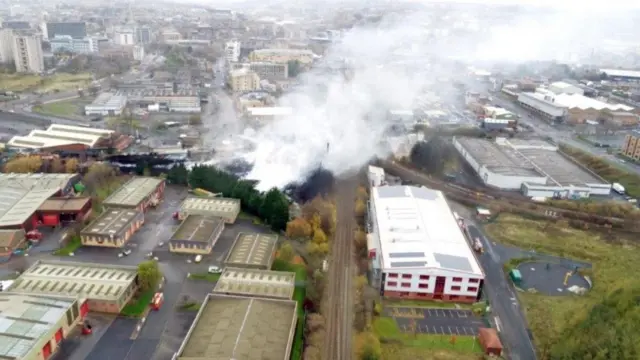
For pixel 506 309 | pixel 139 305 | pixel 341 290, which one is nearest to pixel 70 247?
pixel 139 305

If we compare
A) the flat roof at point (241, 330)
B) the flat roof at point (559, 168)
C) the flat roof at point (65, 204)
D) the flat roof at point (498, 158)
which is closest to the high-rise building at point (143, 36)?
the flat roof at point (498, 158)

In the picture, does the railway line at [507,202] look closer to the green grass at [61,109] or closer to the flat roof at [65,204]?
the flat roof at [65,204]

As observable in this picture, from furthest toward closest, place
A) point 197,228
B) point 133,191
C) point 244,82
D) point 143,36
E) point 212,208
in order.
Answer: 1. point 143,36
2. point 244,82
3. point 133,191
4. point 212,208
5. point 197,228

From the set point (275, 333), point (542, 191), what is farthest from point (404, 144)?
point (275, 333)

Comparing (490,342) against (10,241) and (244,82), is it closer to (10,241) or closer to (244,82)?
(10,241)

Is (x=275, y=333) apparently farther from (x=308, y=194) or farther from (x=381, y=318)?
(x=308, y=194)

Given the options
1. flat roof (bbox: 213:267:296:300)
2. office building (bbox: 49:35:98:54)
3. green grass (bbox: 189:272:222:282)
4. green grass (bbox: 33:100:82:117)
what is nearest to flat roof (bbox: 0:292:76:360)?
green grass (bbox: 189:272:222:282)
